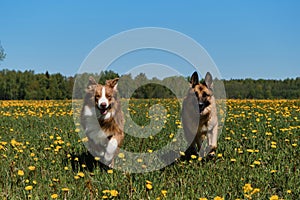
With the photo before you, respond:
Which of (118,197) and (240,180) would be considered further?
(240,180)

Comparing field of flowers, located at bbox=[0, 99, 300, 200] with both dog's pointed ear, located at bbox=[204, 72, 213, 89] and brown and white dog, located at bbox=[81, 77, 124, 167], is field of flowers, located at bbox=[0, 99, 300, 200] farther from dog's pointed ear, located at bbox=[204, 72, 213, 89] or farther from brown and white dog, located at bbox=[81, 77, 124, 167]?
dog's pointed ear, located at bbox=[204, 72, 213, 89]

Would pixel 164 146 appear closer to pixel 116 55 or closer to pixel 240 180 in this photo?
pixel 116 55

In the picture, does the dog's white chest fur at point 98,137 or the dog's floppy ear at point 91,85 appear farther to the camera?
the dog's white chest fur at point 98,137

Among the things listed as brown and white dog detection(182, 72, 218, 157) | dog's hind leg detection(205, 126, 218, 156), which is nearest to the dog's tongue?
brown and white dog detection(182, 72, 218, 157)

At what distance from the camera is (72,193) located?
404 centimetres

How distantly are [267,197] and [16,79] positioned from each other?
208ft

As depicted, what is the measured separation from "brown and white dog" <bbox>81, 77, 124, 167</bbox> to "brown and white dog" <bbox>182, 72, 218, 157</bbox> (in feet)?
4.42

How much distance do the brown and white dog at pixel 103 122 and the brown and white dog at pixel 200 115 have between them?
1349 millimetres

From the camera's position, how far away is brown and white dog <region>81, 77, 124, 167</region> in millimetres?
5543

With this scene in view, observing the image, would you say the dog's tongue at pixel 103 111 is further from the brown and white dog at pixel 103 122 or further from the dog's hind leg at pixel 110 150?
the dog's hind leg at pixel 110 150

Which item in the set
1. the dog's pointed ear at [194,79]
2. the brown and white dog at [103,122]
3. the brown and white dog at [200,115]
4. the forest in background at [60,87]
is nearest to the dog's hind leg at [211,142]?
the brown and white dog at [200,115]

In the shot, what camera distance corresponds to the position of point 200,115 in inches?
256

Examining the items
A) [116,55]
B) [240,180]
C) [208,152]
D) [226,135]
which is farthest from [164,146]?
[240,180]

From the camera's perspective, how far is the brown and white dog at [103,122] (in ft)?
18.2
